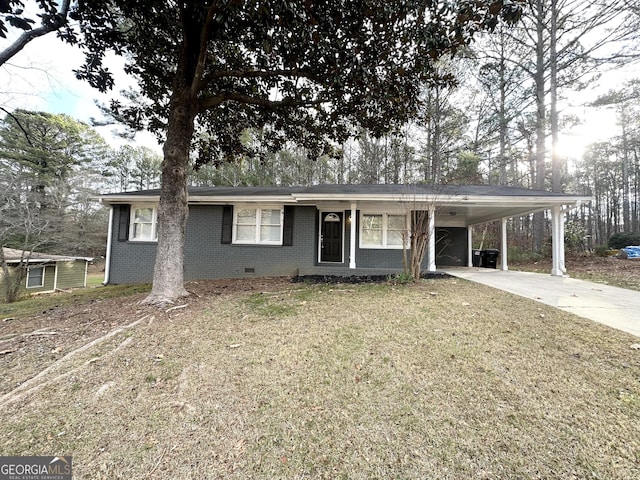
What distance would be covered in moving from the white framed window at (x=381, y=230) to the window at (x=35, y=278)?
686 inches

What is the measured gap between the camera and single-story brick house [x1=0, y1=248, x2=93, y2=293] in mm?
12972

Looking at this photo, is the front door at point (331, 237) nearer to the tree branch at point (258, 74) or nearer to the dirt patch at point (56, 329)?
the dirt patch at point (56, 329)

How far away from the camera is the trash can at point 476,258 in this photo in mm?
10784

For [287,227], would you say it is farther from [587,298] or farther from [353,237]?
[587,298]

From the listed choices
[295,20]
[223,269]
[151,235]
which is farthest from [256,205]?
[295,20]

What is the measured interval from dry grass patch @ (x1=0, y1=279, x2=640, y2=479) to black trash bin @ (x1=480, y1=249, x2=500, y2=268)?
7.40 m

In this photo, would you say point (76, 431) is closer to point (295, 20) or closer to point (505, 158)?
point (295, 20)

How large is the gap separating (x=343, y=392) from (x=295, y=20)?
537 cm

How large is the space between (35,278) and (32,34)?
14.8 m

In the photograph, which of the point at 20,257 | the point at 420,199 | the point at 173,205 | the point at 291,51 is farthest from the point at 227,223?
the point at 20,257

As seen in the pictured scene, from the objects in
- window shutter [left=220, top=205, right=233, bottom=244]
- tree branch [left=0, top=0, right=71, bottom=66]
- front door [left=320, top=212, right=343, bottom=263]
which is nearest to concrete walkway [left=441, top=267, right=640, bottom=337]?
front door [left=320, top=212, right=343, bottom=263]

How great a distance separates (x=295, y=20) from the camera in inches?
167

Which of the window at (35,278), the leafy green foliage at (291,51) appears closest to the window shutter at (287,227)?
the leafy green foliage at (291,51)

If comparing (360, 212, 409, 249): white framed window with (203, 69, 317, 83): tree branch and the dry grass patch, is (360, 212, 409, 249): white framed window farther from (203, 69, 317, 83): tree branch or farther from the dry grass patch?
the dry grass patch
